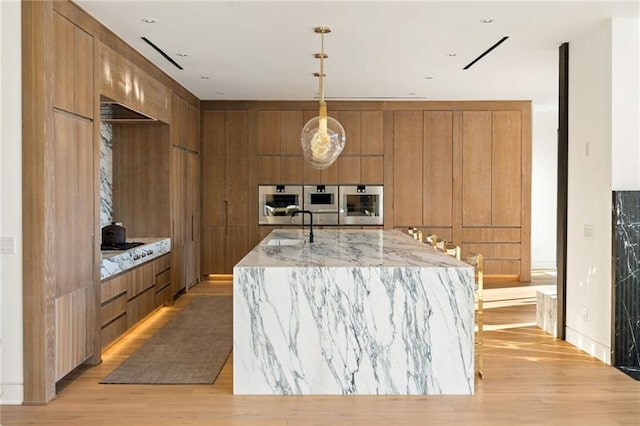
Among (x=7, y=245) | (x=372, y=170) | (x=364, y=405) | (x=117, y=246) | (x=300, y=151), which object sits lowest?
(x=364, y=405)

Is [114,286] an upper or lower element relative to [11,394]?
upper

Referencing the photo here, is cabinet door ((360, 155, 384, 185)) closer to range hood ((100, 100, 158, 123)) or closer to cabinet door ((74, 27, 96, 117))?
range hood ((100, 100, 158, 123))

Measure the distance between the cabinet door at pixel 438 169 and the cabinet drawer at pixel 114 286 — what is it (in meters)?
4.85

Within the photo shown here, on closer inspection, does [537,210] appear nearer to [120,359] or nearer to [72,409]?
[120,359]

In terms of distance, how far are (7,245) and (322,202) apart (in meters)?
5.74

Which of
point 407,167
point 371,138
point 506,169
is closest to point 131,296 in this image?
point 371,138

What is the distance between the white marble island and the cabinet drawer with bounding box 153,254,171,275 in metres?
2.89

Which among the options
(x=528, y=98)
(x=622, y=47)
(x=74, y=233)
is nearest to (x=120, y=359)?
(x=74, y=233)

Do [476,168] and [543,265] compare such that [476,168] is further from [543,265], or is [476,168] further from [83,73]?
[83,73]

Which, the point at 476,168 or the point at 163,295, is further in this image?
the point at 476,168

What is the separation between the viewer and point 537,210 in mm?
10594

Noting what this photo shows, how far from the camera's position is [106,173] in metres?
6.95

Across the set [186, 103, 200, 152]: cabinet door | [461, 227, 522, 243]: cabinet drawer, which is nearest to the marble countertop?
[186, 103, 200, 152]: cabinet door

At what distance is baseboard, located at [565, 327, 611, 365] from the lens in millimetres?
4750
